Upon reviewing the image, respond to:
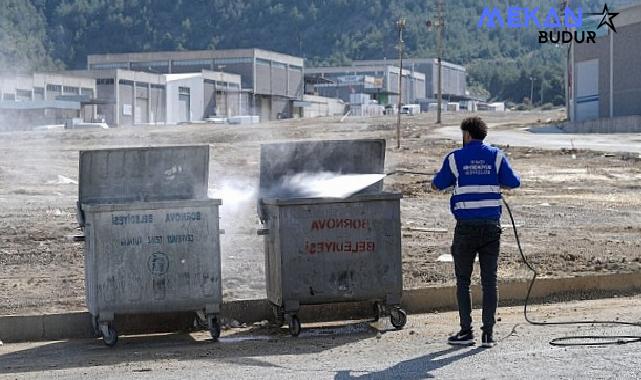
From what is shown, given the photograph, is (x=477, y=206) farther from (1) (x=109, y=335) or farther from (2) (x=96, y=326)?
(2) (x=96, y=326)

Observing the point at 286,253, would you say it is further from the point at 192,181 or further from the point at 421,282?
the point at 421,282

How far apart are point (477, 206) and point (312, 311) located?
258 centimetres

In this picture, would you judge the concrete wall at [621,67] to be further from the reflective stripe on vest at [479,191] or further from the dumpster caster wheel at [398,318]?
the reflective stripe on vest at [479,191]

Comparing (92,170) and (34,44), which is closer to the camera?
(92,170)

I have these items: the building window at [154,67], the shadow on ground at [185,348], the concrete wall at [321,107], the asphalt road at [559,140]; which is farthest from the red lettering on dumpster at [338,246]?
the building window at [154,67]

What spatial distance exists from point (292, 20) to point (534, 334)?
7567 inches

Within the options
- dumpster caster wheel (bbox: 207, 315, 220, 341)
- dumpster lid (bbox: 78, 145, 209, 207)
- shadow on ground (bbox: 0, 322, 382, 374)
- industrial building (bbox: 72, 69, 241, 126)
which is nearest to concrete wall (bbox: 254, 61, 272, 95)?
industrial building (bbox: 72, 69, 241, 126)

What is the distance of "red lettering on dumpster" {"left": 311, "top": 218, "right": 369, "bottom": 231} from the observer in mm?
9562

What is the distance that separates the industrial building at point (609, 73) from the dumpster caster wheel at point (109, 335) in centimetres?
4502

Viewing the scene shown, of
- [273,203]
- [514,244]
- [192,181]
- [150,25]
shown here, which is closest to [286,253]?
[273,203]

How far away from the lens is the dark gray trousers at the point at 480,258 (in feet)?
28.7

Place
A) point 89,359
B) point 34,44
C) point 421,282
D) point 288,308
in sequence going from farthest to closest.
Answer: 1. point 34,44
2. point 421,282
3. point 288,308
4. point 89,359

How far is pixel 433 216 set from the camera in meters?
19.7

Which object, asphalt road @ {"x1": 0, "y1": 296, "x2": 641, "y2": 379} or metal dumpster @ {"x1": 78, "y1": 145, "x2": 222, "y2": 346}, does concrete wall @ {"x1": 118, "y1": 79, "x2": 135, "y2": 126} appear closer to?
asphalt road @ {"x1": 0, "y1": 296, "x2": 641, "y2": 379}
